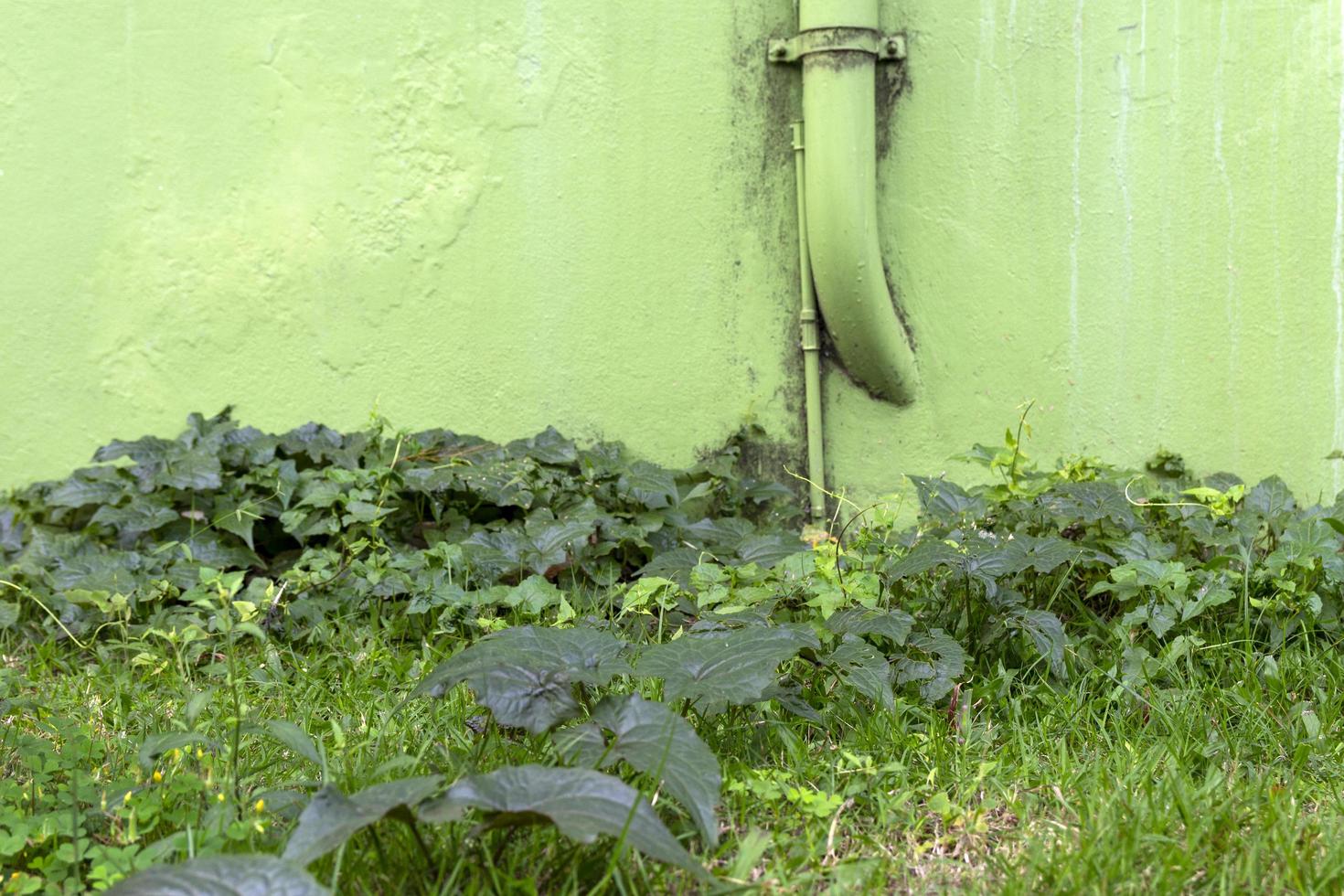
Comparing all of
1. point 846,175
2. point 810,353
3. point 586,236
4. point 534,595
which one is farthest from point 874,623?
point 586,236

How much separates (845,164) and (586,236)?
0.76m

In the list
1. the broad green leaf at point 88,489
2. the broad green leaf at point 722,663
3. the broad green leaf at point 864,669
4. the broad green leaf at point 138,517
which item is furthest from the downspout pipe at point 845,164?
the broad green leaf at point 88,489

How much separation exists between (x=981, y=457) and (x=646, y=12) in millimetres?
1556

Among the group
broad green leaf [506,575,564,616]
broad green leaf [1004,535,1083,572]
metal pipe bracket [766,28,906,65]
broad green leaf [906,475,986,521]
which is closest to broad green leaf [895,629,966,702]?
broad green leaf [1004,535,1083,572]

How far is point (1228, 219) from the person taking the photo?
3.08m

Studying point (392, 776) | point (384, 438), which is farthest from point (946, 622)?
point (384, 438)

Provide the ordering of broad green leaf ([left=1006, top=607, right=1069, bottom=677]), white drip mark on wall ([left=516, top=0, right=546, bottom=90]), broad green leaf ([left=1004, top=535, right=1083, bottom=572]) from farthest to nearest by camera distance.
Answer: white drip mark on wall ([left=516, top=0, right=546, bottom=90]) < broad green leaf ([left=1004, top=535, right=1083, bottom=572]) < broad green leaf ([left=1006, top=607, right=1069, bottom=677])

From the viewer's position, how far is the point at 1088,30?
3092mm

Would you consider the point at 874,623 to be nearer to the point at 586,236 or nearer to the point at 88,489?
the point at 586,236

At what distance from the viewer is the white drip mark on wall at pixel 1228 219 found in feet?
9.99

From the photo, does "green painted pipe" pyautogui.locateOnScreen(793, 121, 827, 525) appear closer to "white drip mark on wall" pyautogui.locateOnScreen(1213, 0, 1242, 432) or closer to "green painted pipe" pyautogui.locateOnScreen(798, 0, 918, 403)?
"green painted pipe" pyautogui.locateOnScreen(798, 0, 918, 403)

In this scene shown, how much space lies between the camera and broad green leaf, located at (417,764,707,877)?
1.21 metres

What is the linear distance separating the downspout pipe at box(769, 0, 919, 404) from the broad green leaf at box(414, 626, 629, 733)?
1656 mm

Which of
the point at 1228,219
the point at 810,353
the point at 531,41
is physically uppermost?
the point at 531,41
